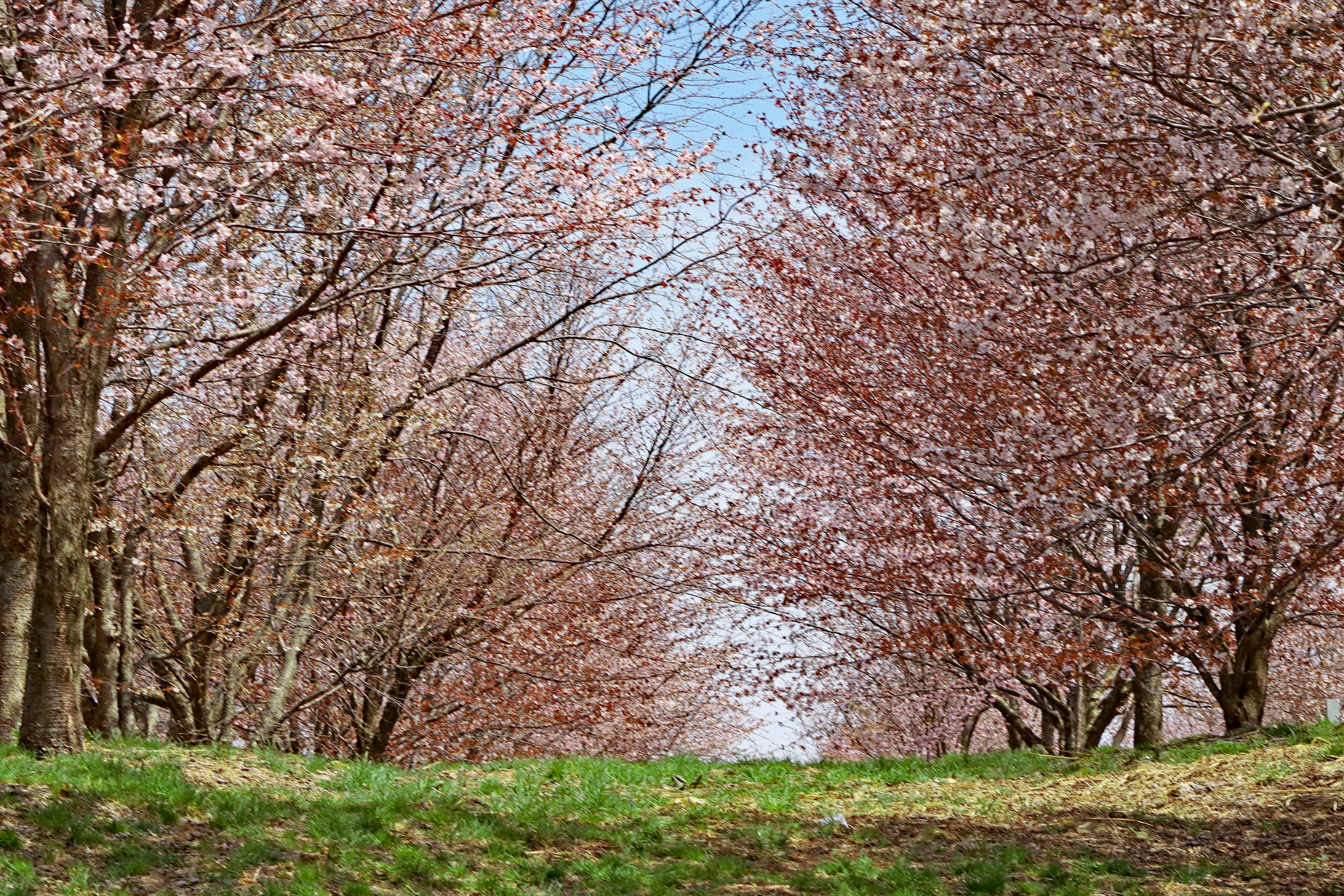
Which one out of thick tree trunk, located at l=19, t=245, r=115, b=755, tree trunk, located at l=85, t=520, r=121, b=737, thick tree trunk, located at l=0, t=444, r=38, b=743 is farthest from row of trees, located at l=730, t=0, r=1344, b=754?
tree trunk, located at l=85, t=520, r=121, b=737

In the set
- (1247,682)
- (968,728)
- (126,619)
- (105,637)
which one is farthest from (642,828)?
(968,728)

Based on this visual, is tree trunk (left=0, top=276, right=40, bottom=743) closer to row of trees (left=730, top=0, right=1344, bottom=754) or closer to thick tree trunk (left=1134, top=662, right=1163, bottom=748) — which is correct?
row of trees (left=730, top=0, right=1344, bottom=754)

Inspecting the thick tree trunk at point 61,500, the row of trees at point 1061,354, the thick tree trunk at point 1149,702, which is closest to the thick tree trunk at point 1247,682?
the row of trees at point 1061,354

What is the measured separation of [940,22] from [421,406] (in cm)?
697

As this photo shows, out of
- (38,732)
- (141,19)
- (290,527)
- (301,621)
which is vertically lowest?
(38,732)

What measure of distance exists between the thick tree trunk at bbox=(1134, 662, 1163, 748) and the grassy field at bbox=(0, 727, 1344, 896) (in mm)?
2481

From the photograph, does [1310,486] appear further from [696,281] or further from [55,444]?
[55,444]

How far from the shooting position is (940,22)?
7398mm

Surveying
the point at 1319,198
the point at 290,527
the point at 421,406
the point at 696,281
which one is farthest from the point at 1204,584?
the point at 290,527

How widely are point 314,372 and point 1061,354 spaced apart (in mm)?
7547

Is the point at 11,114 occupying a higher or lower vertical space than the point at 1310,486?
higher

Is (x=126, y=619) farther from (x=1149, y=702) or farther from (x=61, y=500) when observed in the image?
(x=1149, y=702)

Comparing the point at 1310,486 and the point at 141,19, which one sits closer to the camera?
the point at 141,19

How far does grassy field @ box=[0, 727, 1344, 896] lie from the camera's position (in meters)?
6.77
